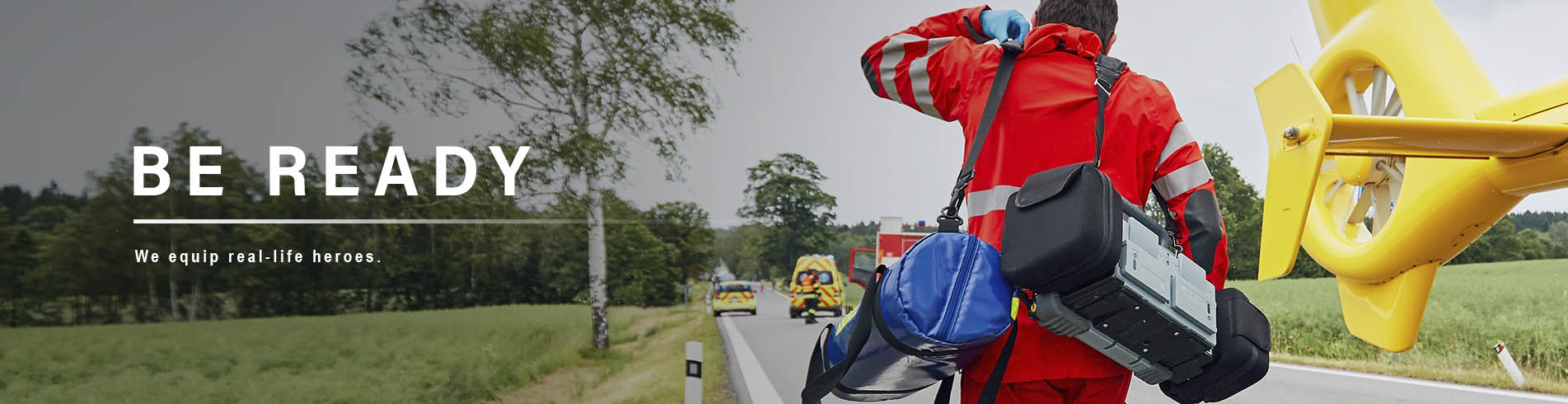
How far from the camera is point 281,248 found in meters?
9.76

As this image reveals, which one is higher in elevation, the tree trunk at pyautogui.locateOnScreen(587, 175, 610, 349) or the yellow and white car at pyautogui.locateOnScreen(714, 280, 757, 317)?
the tree trunk at pyautogui.locateOnScreen(587, 175, 610, 349)

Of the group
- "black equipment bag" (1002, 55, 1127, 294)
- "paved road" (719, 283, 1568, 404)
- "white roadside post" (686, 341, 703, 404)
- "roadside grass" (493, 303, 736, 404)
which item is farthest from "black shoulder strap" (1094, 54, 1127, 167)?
"roadside grass" (493, 303, 736, 404)

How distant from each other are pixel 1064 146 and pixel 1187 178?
0.99 feet

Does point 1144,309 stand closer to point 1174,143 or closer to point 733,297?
point 1174,143

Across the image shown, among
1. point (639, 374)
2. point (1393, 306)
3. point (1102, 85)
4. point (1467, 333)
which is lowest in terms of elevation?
point (639, 374)

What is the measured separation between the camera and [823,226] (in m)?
34.9

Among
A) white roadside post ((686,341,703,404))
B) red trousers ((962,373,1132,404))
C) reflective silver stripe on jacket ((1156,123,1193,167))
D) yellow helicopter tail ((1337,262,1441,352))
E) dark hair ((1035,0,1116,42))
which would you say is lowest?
white roadside post ((686,341,703,404))

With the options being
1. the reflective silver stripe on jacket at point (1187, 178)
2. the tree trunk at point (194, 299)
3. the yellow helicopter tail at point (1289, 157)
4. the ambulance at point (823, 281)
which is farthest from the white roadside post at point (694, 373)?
the ambulance at point (823, 281)

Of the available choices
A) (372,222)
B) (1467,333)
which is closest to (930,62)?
(1467,333)

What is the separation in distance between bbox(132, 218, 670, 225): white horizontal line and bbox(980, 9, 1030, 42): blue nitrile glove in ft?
31.3

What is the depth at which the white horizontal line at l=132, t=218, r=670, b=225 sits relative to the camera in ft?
29.2

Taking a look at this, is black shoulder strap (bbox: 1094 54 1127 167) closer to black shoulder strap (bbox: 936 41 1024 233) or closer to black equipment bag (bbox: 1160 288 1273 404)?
black shoulder strap (bbox: 936 41 1024 233)

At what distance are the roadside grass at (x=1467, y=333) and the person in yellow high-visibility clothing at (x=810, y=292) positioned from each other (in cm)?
942

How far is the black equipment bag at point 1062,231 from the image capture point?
3.74ft
